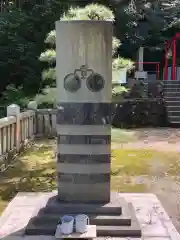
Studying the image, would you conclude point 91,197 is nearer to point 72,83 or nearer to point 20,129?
point 72,83

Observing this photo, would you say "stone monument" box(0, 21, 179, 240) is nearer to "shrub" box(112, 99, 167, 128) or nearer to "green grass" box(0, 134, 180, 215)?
"green grass" box(0, 134, 180, 215)

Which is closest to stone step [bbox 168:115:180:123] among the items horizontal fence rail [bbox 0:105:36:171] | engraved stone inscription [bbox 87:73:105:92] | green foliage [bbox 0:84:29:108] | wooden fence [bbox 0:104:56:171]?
wooden fence [bbox 0:104:56:171]

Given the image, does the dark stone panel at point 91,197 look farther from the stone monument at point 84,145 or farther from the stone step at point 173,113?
the stone step at point 173,113

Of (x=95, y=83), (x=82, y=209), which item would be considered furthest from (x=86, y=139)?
(x=82, y=209)

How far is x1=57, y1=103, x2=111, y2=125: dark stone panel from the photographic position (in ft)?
11.7

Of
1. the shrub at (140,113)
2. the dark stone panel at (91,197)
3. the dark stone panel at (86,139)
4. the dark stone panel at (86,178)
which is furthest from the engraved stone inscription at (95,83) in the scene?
the shrub at (140,113)

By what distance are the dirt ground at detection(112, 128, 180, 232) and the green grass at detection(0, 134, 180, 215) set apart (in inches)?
4.9

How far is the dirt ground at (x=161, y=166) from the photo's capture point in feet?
14.3

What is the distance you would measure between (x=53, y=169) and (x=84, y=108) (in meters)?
2.51

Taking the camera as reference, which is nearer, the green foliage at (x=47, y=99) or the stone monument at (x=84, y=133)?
the stone monument at (x=84, y=133)

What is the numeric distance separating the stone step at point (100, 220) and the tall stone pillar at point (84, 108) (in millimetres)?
239

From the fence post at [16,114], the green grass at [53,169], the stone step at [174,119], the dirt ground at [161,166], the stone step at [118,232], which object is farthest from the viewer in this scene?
the stone step at [174,119]

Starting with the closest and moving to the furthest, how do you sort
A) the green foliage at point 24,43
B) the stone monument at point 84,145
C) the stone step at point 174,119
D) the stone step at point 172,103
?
the stone monument at point 84,145 < the stone step at point 174,119 < the stone step at point 172,103 < the green foliage at point 24,43

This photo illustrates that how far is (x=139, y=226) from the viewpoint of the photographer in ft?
11.2
